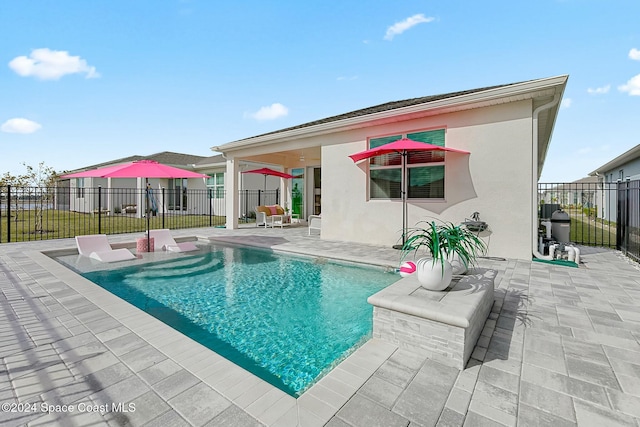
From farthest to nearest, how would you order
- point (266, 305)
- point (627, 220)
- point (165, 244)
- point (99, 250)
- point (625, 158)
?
point (625, 158), point (165, 244), point (99, 250), point (627, 220), point (266, 305)

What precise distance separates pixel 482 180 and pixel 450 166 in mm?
857

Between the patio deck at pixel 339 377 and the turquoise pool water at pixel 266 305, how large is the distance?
650 mm

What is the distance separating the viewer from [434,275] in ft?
10.5

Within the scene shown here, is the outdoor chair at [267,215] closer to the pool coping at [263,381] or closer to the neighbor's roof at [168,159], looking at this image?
the pool coping at [263,381]

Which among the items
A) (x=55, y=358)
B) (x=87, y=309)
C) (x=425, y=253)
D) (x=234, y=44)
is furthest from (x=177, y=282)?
(x=234, y=44)

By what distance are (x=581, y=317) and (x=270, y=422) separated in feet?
13.2

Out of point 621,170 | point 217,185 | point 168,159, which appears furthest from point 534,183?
point 168,159

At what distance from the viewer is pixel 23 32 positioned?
847 centimetres

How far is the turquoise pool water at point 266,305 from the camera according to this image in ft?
10.9

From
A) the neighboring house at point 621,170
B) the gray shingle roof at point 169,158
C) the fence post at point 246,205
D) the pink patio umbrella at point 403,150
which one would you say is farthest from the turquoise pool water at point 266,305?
the gray shingle roof at point 169,158

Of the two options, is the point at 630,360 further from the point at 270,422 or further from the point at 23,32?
the point at 23,32

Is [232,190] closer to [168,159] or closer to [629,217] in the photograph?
[629,217]

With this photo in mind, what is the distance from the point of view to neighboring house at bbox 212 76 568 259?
22.3ft

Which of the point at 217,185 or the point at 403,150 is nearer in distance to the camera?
the point at 403,150
